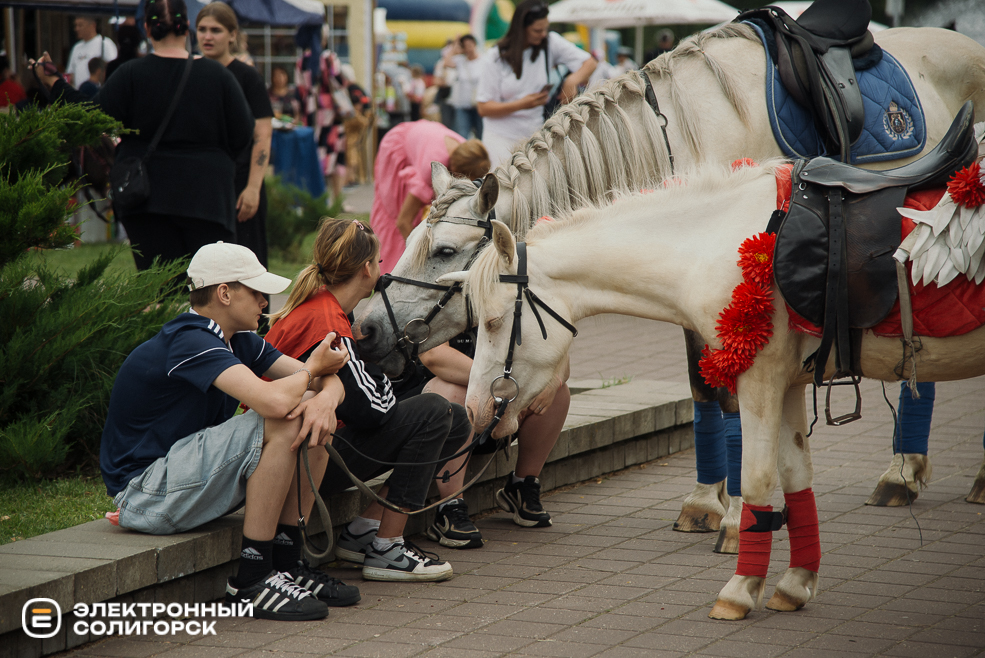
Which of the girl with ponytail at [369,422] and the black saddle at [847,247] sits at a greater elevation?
the black saddle at [847,247]

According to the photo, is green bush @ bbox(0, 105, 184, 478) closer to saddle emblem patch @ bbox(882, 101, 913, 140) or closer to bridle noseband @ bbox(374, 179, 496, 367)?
bridle noseband @ bbox(374, 179, 496, 367)

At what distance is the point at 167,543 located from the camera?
136 inches

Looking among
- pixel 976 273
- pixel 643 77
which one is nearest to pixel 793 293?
pixel 976 273

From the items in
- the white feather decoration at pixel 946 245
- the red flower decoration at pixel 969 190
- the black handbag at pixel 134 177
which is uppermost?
the red flower decoration at pixel 969 190

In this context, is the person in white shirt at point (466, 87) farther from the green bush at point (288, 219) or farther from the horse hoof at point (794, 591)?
the horse hoof at point (794, 591)

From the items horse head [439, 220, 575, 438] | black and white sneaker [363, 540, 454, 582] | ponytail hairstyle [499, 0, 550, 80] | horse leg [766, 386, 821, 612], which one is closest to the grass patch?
black and white sneaker [363, 540, 454, 582]

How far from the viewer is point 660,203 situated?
3549 millimetres

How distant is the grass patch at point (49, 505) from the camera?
3912mm

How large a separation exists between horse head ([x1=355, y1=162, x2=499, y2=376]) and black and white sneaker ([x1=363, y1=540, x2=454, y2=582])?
73cm

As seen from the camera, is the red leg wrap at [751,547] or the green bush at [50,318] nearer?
the red leg wrap at [751,547]

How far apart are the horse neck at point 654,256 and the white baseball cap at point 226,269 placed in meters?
0.95

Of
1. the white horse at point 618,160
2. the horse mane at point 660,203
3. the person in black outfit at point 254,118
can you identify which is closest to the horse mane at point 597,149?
the white horse at point 618,160

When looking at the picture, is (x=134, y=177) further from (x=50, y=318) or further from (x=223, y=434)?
(x=223, y=434)

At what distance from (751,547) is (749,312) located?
823 mm
